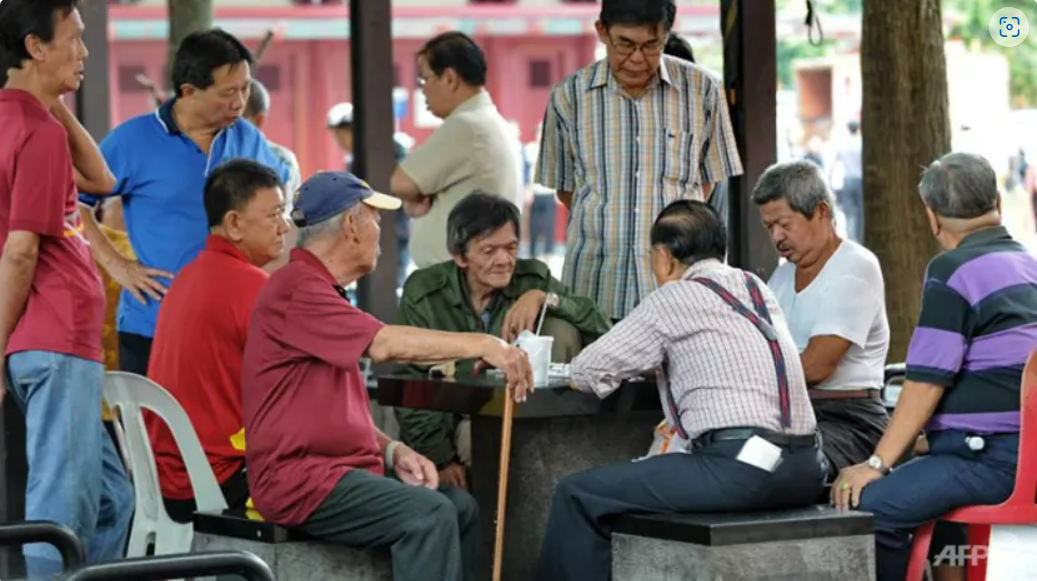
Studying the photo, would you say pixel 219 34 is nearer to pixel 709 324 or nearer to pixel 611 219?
pixel 611 219

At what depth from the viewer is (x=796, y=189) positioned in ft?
20.7

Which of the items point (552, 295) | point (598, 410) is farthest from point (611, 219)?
point (598, 410)

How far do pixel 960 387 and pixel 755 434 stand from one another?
70 cm

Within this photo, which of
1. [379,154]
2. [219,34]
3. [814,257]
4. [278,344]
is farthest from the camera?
[379,154]

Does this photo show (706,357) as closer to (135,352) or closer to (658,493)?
(658,493)

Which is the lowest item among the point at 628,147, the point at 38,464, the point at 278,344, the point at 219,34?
the point at 38,464

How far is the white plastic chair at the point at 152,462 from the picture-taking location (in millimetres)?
5660

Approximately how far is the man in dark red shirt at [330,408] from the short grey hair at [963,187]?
1421 millimetres

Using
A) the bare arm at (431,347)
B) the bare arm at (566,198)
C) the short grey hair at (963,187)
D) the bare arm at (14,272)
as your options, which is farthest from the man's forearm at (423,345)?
the bare arm at (566,198)

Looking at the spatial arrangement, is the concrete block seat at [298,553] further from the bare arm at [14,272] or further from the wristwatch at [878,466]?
the wristwatch at [878,466]

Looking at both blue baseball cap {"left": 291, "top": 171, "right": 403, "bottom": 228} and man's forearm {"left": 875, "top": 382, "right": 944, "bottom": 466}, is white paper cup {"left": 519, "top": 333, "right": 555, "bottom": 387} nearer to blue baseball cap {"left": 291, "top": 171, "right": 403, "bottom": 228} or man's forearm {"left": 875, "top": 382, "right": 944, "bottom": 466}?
blue baseball cap {"left": 291, "top": 171, "right": 403, "bottom": 228}

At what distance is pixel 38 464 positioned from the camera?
5570mm

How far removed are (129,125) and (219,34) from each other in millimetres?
474

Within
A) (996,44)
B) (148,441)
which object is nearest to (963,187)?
(148,441)
